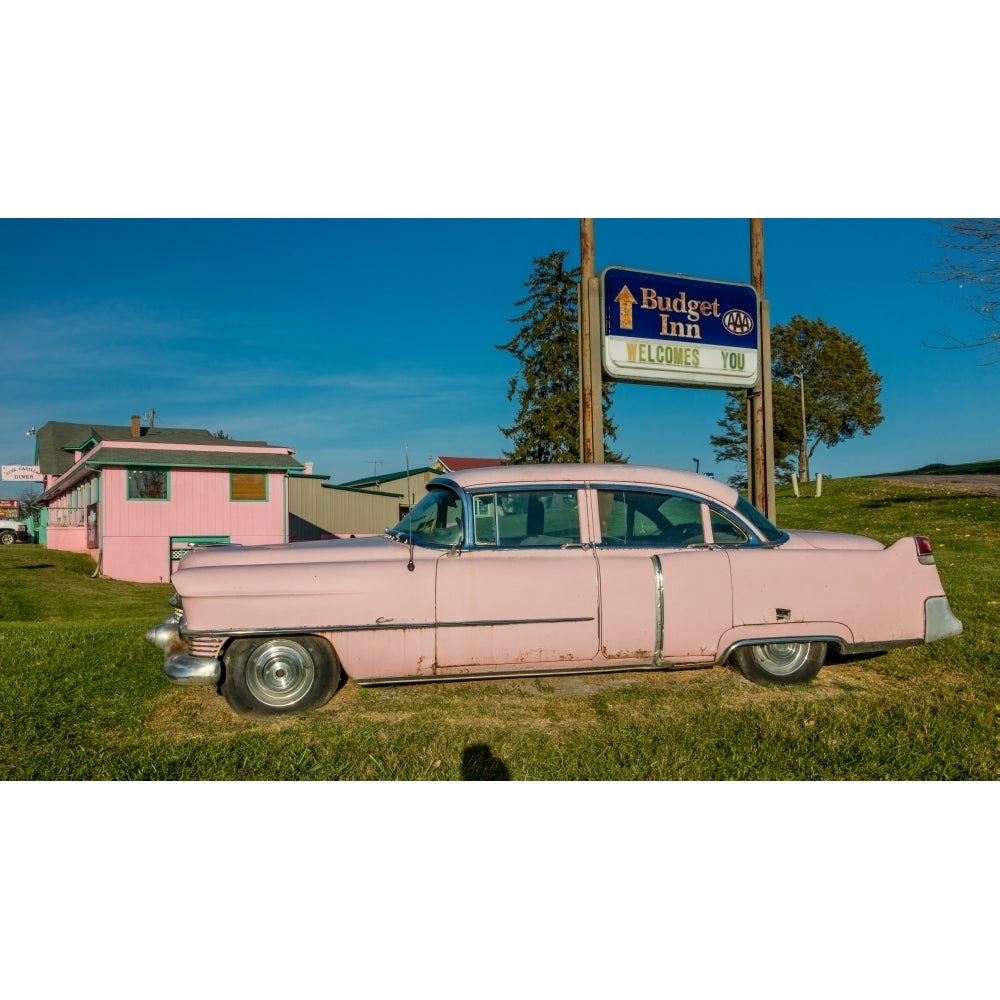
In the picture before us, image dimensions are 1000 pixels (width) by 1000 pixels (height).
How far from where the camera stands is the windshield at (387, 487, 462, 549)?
4.75m

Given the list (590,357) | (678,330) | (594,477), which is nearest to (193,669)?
(594,477)

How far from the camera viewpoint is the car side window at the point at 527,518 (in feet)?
15.5

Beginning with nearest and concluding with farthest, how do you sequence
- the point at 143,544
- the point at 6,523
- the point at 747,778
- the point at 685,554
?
1. the point at 747,778
2. the point at 685,554
3. the point at 143,544
4. the point at 6,523

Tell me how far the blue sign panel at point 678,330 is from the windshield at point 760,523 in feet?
9.12

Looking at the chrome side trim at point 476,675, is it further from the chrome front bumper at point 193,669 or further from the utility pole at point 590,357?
the utility pole at point 590,357

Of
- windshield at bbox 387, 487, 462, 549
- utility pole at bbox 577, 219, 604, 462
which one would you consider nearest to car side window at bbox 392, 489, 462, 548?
windshield at bbox 387, 487, 462, 549

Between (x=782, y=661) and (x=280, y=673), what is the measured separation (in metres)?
3.38

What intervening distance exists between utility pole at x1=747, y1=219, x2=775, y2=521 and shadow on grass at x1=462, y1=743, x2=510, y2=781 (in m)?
5.56

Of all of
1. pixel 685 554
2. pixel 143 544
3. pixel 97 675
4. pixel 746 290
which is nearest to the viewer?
pixel 685 554

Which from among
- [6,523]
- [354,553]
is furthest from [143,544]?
[354,553]

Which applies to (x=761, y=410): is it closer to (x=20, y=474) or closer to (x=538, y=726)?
(x=538, y=726)

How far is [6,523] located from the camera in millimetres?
35375

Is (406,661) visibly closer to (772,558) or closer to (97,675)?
(772,558)

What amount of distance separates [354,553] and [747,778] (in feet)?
8.74
